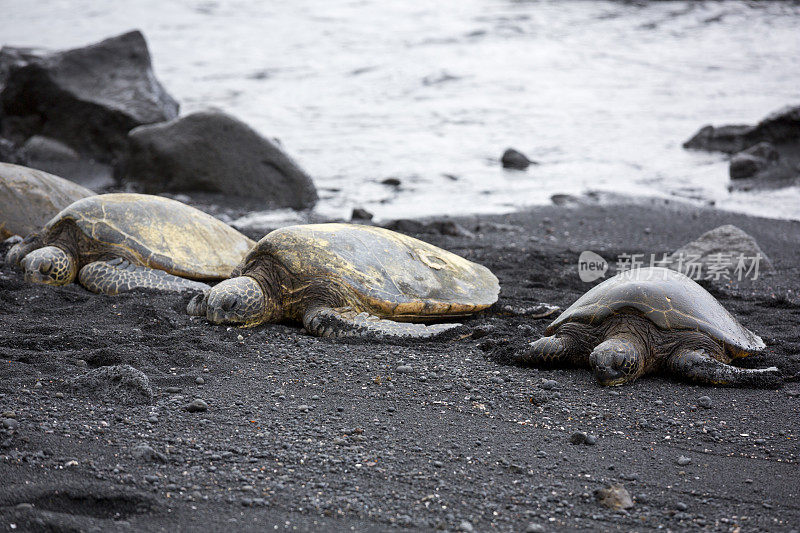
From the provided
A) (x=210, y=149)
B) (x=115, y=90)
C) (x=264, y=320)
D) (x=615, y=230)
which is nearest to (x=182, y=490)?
(x=264, y=320)

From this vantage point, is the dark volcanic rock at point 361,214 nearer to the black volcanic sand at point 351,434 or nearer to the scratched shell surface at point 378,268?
the scratched shell surface at point 378,268

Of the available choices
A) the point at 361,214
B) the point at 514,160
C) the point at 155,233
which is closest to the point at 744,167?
the point at 514,160

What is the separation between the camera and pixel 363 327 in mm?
4441

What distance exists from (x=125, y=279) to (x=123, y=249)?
1.08 feet

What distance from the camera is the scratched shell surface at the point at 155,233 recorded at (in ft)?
17.6

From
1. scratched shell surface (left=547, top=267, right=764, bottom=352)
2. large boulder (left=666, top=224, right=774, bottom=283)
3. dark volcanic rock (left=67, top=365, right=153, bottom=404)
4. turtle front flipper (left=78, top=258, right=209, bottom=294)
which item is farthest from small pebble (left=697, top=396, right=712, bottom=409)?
turtle front flipper (left=78, top=258, right=209, bottom=294)

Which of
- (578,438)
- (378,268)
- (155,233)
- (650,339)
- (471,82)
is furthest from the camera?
(471,82)

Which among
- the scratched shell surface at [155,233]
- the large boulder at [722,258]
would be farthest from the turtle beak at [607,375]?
the scratched shell surface at [155,233]

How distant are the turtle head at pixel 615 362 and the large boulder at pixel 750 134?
822 cm

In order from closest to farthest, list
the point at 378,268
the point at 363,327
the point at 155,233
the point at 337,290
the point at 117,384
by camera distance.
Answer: the point at 117,384 < the point at 363,327 < the point at 337,290 < the point at 378,268 < the point at 155,233

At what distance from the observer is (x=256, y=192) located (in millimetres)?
8922

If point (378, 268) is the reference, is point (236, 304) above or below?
below

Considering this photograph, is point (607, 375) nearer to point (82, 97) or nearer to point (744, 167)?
point (744, 167)

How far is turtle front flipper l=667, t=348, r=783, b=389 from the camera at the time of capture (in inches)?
152
